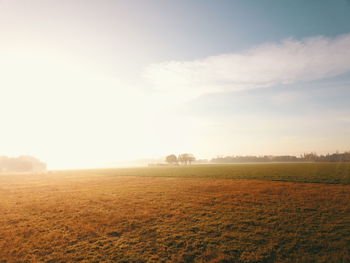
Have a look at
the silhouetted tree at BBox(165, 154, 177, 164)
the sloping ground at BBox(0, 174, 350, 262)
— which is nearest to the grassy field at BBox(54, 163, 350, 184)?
the sloping ground at BBox(0, 174, 350, 262)

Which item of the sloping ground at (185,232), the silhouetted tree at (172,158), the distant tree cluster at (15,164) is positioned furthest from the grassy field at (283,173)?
the distant tree cluster at (15,164)

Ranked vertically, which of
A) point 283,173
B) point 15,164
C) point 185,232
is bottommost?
→ point 283,173

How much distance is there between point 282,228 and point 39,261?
15071 millimetres

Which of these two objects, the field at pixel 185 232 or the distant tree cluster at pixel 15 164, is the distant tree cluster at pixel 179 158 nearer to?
the distant tree cluster at pixel 15 164

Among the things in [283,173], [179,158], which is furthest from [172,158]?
[283,173]

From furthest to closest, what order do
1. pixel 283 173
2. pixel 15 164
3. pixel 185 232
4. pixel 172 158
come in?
pixel 172 158
pixel 15 164
pixel 283 173
pixel 185 232

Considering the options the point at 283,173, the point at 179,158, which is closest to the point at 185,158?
the point at 179,158

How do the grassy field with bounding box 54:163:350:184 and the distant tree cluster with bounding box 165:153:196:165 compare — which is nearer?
the grassy field with bounding box 54:163:350:184

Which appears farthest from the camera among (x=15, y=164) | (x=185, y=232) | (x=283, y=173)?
(x=15, y=164)

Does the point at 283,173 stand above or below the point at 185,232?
below

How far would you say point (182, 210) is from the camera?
17.4m

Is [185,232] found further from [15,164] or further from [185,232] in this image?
[15,164]

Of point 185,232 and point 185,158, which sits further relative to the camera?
point 185,158

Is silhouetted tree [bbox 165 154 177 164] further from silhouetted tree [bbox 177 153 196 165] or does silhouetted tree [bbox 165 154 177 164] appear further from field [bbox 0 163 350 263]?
field [bbox 0 163 350 263]
